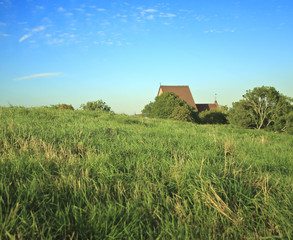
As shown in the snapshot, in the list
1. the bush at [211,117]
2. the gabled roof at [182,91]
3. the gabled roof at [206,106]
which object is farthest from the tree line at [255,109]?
the gabled roof at [206,106]

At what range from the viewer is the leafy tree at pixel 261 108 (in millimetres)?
44500

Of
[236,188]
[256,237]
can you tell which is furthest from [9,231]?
[236,188]

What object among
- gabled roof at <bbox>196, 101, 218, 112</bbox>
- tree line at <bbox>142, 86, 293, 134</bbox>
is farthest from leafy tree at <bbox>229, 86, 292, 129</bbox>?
gabled roof at <bbox>196, 101, 218, 112</bbox>

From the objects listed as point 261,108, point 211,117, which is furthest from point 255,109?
point 211,117

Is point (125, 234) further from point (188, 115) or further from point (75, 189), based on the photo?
point (188, 115)

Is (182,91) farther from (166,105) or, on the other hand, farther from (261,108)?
(261,108)

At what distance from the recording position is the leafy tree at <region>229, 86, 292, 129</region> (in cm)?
4450

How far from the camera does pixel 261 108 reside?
46.1 meters

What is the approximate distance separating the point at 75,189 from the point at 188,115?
40.9 metres

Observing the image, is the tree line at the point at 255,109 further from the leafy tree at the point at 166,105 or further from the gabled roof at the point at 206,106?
the gabled roof at the point at 206,106

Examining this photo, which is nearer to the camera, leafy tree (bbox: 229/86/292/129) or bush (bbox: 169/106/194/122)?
bush (bbox: 169/106/194/122)

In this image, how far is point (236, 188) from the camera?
8.36ft

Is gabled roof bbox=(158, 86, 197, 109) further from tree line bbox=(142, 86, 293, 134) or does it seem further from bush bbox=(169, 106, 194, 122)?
bush bbox=(169, 106, 194, 122)

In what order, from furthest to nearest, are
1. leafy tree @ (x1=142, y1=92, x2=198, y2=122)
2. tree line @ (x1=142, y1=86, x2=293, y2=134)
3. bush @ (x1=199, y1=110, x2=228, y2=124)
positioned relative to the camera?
bush @ (x1=199, y1=110, x2=228, y2=124)
leafy tree @ (x1=142, y1=92, x2=198, y2=122)
tree line @ (x1=142, y1=86, x2=293, y2=134)
